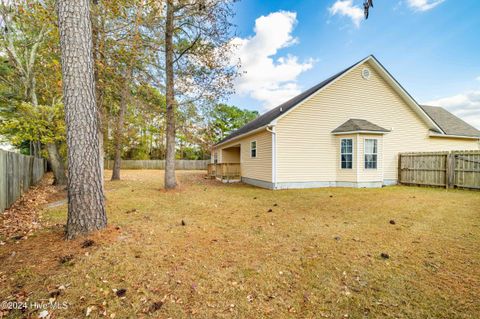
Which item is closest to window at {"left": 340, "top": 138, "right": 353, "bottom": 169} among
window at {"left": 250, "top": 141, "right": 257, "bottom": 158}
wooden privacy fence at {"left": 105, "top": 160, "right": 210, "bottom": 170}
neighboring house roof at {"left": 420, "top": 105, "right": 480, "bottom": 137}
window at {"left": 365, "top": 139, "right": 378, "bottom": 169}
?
window at {"left": 365, "top": 139, "right": 378, "bottom": 169}

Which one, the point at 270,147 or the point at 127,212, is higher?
the point at 270,147

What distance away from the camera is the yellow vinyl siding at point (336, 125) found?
9.85 metres

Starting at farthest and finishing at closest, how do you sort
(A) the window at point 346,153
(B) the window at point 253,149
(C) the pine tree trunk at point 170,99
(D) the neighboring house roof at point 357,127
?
1. (B) the window at point 253,149
2. (A) the window at point 346,153
3. (D) the neighboring house roof at point 357,127
4. (C) the pine tree trunk at point 170,99

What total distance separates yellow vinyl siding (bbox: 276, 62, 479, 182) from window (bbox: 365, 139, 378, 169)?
1.16 feet

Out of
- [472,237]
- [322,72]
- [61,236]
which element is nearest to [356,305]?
[472,237]

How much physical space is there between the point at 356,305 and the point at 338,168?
9.27 meters

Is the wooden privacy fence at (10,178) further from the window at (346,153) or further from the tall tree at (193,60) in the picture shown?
the window at (346,153)

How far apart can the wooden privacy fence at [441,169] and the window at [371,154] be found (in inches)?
91.0

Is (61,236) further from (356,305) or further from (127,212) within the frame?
(356,305)

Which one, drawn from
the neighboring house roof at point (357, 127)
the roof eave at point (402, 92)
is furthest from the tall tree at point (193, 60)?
the roof eave at point (402, 92)

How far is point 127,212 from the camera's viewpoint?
16.8 ft

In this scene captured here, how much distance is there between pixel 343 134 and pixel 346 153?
97 cm

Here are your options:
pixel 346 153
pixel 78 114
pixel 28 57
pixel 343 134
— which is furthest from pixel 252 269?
pixel 28 57

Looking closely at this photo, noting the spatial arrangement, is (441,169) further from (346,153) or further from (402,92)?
(402,92)
